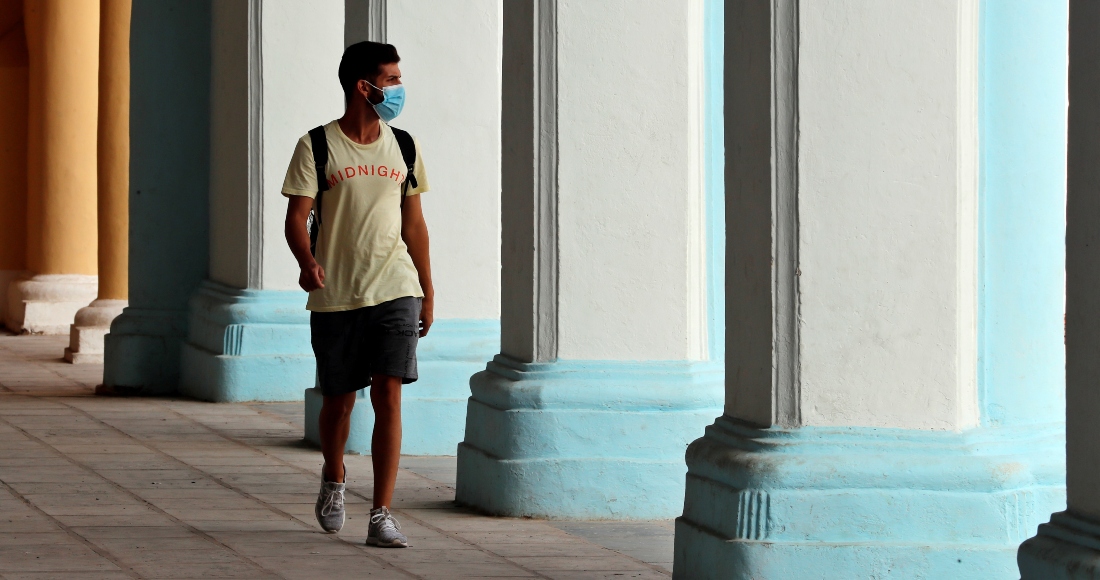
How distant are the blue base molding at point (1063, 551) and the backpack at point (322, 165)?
3050mm

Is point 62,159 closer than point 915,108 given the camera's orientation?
No

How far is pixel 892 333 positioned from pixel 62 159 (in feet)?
48.6

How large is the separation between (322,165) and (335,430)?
1030mm

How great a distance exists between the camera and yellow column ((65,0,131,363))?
1505 centimetres

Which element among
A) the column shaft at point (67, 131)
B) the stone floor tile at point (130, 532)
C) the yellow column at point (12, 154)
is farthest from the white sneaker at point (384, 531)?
the yellow column at point (12, 154)

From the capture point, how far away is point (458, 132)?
9.43 metres

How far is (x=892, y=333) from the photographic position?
543 cm

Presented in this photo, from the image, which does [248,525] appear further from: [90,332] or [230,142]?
[90,332]

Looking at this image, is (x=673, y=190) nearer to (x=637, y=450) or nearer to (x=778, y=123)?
(x=637, y=450)

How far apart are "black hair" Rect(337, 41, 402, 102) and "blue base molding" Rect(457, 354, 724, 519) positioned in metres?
1.57

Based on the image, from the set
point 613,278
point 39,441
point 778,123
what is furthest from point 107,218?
point 778,123

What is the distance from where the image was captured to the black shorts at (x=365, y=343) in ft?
20.9

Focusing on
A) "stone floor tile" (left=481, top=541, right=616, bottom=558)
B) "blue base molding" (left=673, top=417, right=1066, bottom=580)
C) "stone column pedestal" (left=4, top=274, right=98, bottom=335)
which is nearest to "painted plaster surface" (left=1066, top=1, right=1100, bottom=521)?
"blue base molding" (left=673, top=417, right=1066, bottom=580)

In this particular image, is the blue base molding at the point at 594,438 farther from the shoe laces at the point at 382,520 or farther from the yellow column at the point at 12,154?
the yellow column at the point at 12,154
